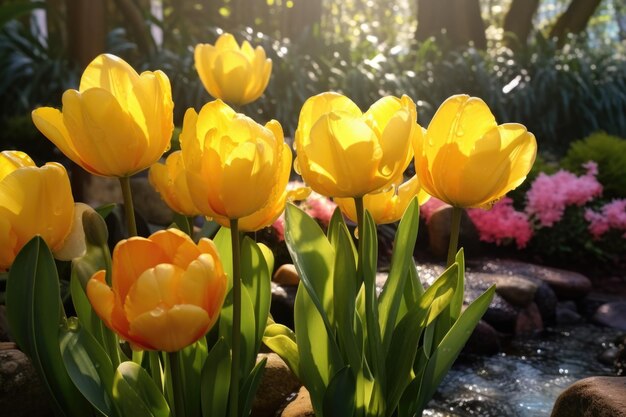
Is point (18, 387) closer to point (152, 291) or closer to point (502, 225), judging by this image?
point (152, 291)

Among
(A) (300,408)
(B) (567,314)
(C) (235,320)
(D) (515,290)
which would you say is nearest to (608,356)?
(D) (515,290)

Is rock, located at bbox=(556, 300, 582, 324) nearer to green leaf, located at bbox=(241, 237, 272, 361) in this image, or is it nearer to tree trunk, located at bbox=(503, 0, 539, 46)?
green leaf, located at bbox=(241, 237, 272, 361)

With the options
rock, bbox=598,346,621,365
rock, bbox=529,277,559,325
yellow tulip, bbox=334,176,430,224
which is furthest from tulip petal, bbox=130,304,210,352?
rock, bbox=529,277,559,325

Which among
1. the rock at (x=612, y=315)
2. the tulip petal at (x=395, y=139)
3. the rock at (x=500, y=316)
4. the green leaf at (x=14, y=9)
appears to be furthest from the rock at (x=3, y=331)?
the green leaf at (x=14, y=9)

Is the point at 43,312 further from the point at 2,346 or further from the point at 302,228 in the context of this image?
the point at 2,346

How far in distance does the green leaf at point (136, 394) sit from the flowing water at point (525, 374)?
59.4 inches

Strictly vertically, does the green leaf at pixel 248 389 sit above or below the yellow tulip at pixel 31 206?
below

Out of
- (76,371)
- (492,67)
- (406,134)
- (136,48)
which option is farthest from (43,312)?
(492,67)

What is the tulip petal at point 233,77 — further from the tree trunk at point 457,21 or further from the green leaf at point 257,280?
the tree trunk at point 457,21

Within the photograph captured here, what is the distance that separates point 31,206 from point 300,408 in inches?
41.1

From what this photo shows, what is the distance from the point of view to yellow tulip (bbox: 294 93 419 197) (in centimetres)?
139

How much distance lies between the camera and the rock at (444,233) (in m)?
5.18

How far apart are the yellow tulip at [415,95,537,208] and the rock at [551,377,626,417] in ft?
2.73

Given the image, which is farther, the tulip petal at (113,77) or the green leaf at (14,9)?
the green leaf at (14,9)
